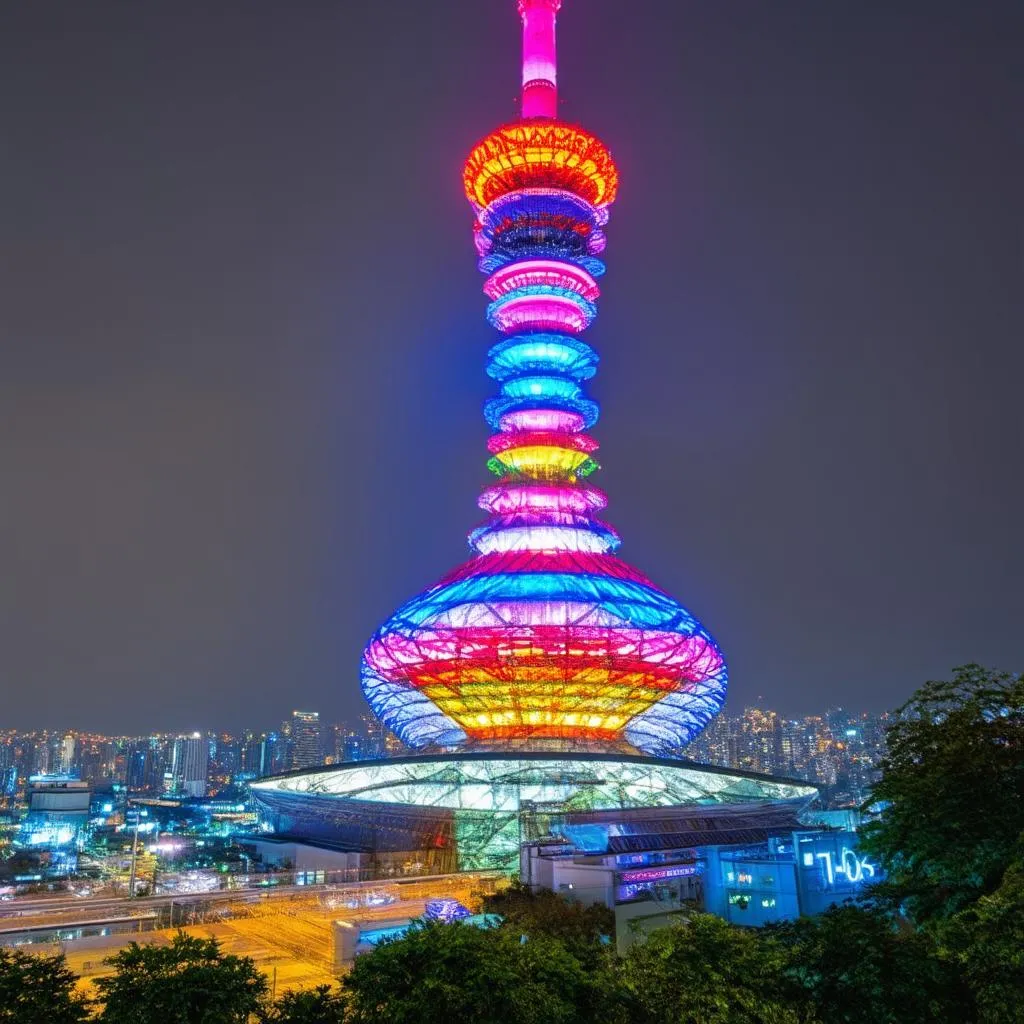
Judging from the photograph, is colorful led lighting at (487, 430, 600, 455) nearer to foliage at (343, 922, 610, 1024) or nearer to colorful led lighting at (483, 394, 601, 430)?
colorful led lighting at (483, 394, 601, 430)

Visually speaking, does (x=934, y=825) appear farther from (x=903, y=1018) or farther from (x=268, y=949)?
(x=268, y=949)

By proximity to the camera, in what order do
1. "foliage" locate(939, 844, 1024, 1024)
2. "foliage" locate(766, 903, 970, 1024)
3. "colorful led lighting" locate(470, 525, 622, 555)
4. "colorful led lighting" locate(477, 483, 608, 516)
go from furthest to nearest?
1. "colorful led lighting" locate(477, 483, 608, 516)
2. "colorful led lighting" locate(470, 525, 622, 555)
3. "foliage" locate(766, 903, 970, 1024)
4. "foliage" locate(939, 844, 1024, 1024)

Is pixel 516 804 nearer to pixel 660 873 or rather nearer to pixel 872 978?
pixel 660 873

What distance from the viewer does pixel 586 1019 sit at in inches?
626

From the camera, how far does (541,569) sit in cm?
5488

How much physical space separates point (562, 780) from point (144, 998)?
2923 centimetres

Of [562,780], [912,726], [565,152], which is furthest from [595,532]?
[912,726]

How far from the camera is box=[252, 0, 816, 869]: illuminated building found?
139 feet

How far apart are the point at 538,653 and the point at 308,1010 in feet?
118

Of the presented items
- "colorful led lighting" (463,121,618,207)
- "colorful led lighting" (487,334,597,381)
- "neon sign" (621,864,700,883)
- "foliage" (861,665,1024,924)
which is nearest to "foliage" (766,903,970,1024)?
"foliage" (861,665,1024,924)

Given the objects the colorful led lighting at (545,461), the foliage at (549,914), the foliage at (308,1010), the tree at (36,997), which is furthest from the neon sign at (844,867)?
the colorful led lighting at (545,461)

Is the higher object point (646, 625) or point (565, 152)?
point (565, 152)

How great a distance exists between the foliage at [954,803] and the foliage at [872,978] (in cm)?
335

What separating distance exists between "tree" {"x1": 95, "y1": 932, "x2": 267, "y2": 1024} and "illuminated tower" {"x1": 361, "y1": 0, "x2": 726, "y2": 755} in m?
34.5
